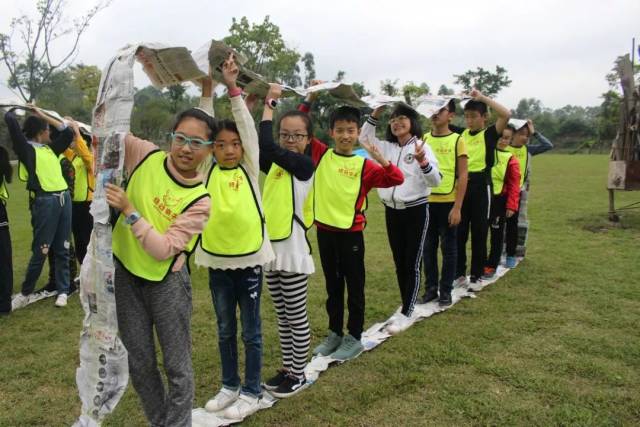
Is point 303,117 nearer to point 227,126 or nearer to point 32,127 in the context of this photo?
point 227,126

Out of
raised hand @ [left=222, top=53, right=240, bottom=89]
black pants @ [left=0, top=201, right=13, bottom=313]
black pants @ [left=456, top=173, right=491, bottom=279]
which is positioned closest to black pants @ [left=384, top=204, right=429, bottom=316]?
black pants @ [left=456, top=173, right=491, bottom=279]

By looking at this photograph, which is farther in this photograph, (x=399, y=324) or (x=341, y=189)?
(x=399, y=324)

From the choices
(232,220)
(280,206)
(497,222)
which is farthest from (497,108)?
(232,220)

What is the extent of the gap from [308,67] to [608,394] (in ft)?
209

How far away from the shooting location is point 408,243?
4.57m

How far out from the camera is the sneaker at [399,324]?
4.41 m

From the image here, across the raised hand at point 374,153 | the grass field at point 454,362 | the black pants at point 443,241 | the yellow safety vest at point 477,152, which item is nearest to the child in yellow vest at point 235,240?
the grass field at point 454,362

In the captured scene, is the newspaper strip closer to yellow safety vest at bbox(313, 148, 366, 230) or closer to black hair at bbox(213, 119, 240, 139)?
black hair at bbox(213, 119, 240, 139)

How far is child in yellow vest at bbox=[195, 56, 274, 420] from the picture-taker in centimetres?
288

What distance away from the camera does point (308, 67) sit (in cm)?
6384

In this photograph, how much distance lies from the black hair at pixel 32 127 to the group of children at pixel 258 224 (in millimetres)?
242

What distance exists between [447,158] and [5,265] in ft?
14.8

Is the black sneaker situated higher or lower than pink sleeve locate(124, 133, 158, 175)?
lower

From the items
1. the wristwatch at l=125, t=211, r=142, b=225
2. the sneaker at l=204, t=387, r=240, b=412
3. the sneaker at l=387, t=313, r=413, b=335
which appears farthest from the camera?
the sneaker at l=387, t=313, r=413, b=335
